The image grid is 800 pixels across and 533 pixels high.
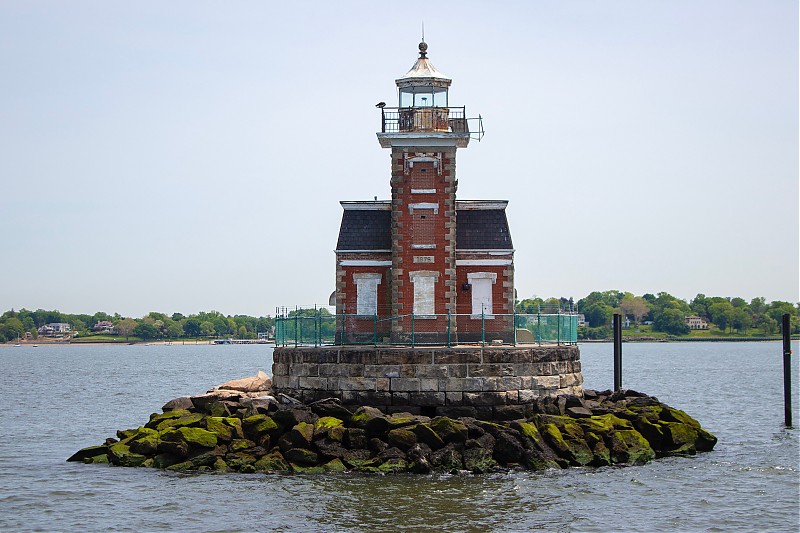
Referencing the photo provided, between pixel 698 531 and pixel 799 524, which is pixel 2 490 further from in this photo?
pixel 799 524

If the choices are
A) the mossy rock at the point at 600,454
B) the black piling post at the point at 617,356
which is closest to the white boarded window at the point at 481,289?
the mossy rock at the point at 600,454

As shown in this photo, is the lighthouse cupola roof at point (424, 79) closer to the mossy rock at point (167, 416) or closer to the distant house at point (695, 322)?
the mossy rock at point (167, 416)

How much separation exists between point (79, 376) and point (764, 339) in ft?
431

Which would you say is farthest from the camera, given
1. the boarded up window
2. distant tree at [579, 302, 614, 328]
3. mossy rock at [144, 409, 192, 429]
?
distant tree at [579, 302, 614, 328]

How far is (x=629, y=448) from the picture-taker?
87.9ft

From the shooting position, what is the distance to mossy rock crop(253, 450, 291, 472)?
82.2ft

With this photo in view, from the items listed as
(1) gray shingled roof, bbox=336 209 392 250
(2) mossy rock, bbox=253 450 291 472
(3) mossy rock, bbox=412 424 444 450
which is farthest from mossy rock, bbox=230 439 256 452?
(1) gray shingled roof, bbox=336 209 392 250

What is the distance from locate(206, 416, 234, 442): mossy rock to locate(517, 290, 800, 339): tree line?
138608mm

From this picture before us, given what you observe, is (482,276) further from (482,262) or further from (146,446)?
(146,446)

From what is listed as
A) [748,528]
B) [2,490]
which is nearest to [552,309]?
[748,528]

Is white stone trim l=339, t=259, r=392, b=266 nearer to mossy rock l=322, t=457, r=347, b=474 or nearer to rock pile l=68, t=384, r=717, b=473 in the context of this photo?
rock pile l=68, t=384, r=717, b=473

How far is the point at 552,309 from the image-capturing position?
31.8 m

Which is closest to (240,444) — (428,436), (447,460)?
(428,436)

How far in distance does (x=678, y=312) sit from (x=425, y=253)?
147 meters
